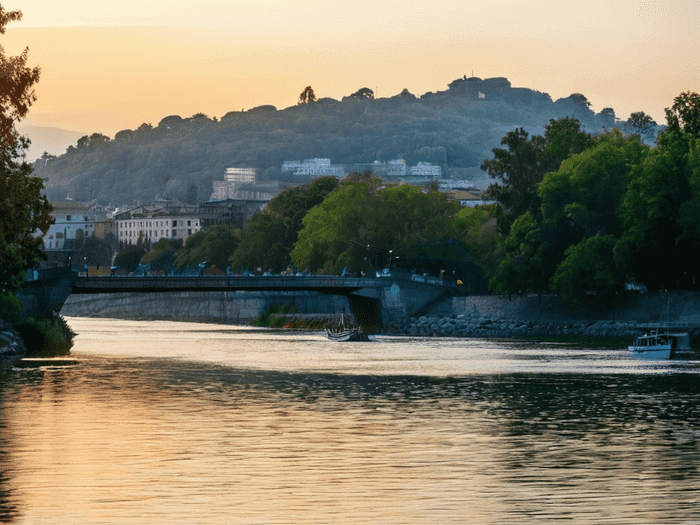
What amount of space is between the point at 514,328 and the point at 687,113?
27641 mm

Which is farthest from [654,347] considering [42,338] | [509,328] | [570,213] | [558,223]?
[509,328]

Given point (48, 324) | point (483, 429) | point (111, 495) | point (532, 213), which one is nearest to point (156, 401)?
point (483, 429)

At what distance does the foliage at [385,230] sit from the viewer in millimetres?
164750

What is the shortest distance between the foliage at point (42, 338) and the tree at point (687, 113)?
57.3 m

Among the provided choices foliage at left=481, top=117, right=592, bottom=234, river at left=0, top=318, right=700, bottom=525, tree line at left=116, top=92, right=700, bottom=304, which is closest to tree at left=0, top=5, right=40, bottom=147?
river at left=0, top=318, right=700, bottom=525

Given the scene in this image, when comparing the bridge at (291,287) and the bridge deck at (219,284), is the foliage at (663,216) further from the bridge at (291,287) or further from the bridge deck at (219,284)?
the bridge at (291,287)

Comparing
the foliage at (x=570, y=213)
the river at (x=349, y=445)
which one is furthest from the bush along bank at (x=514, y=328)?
the river at (x=349, y=445)

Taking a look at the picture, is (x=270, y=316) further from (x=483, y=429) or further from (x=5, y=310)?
(x=483, y=429)

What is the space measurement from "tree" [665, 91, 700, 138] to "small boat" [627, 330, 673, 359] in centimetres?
3067

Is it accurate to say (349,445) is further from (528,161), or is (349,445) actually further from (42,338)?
(528,161)

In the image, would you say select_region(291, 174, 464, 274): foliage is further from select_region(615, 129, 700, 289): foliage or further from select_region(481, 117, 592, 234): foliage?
select_region(615, 129, 700, 289): foliage

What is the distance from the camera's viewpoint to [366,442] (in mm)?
40719

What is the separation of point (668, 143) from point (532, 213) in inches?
997

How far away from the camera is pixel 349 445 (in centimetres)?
3994
